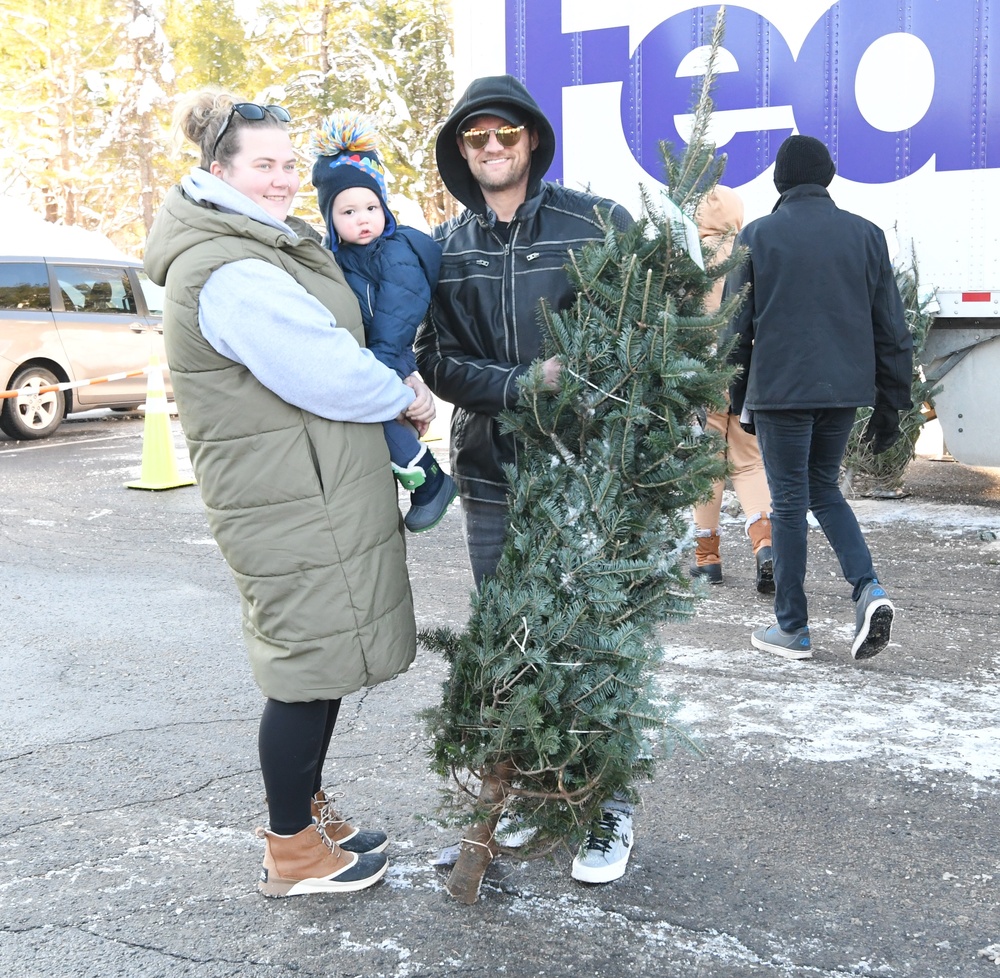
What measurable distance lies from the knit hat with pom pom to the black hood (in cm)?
24

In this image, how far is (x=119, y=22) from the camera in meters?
27.3

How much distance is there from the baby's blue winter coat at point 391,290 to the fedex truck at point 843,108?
173 inches

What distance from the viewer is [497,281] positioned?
3.15 m

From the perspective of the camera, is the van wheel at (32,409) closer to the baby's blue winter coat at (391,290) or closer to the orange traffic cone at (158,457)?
the orange traffic cone at (158,457)

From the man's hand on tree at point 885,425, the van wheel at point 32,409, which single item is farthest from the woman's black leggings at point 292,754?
the van wheel at point 32,409

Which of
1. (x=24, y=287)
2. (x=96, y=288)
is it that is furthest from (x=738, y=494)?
(x=96, y=288)

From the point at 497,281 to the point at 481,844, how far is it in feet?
4.75

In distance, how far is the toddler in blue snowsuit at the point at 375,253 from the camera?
299 centimetres

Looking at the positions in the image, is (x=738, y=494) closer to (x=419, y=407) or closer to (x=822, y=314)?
(x=822, y=314)

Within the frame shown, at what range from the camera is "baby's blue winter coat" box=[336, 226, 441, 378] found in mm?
2990

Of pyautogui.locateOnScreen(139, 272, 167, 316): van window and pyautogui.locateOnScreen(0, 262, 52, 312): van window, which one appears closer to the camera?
pyautogui.locateOnScreen(0, 262, 52, 312): van window

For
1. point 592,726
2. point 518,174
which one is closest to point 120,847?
point 592,726

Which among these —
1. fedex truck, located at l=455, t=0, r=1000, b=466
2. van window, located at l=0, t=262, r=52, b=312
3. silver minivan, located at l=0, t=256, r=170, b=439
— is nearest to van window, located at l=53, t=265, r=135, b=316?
silver minivan, located at l=0, t=256, r=170, b=439

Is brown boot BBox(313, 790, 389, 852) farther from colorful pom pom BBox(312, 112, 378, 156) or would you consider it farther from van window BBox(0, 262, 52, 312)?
van window BBox(0, 262, 52, 312)
